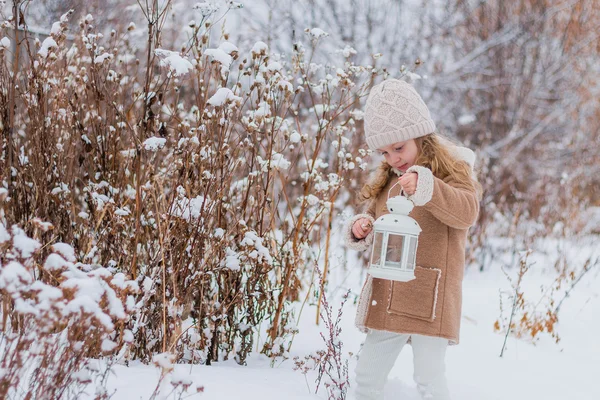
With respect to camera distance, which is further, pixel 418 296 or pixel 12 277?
pixel 418 296

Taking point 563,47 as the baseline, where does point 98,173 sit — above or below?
below

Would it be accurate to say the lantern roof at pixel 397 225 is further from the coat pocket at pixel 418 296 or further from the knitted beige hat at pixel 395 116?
the knitted beige hat at pixel 395 116

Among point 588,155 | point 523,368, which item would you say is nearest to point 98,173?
point 523,368

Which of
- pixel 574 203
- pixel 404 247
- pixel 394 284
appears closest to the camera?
pixel 404 247

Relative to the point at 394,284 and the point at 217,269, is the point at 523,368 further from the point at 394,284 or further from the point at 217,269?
the point at 217,269

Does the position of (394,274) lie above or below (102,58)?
below

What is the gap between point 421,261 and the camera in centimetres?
255

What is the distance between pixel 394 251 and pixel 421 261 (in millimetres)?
187

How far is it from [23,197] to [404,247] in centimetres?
192

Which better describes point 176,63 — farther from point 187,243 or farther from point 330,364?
point 330,364

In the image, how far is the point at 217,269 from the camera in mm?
2920

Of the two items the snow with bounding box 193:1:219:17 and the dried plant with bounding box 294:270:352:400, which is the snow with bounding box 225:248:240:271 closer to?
the dried plant with bounding box 294:270:352:400

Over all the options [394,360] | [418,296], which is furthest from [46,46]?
[394,360]

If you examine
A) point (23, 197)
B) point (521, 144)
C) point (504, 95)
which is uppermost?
point (504, 95)
